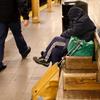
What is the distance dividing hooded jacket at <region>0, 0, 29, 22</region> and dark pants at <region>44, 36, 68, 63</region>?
4.77 feet

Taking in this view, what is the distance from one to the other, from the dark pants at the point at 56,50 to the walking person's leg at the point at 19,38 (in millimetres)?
1557

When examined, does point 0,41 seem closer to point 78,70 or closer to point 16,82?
point 16,82

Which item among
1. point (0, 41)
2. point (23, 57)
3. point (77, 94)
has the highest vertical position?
point (77, 94)

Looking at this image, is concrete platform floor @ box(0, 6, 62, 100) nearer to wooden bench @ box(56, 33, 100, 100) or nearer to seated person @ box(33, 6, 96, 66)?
seated person @ box(33, 6, 96, 66)

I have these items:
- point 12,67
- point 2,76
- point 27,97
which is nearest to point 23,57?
point 12,67

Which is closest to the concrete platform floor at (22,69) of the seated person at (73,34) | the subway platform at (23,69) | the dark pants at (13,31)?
the subway platform at (23,69)

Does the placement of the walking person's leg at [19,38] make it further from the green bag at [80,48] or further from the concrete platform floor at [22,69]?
the green bag at [80,48]

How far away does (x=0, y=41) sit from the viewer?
5.84 metres

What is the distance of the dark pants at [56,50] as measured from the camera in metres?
4.52

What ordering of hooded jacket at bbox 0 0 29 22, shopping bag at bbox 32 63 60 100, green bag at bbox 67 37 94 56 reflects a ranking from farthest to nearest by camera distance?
1. hooded jacket at bbox 0 0 29 22
2. green bag at bbox 67 37 94 56
3. shopping bag at bbox 32 63 60 100

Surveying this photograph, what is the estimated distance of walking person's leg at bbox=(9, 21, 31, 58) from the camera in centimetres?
607

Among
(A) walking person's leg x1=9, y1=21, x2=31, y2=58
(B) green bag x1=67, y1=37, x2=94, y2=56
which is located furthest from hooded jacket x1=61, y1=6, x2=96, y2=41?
(A) walking person's leg x1=9, y1=21, x2=31, y2=58

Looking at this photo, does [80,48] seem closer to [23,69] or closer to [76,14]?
[76,14]

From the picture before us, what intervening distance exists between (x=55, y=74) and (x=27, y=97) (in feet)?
2.91
